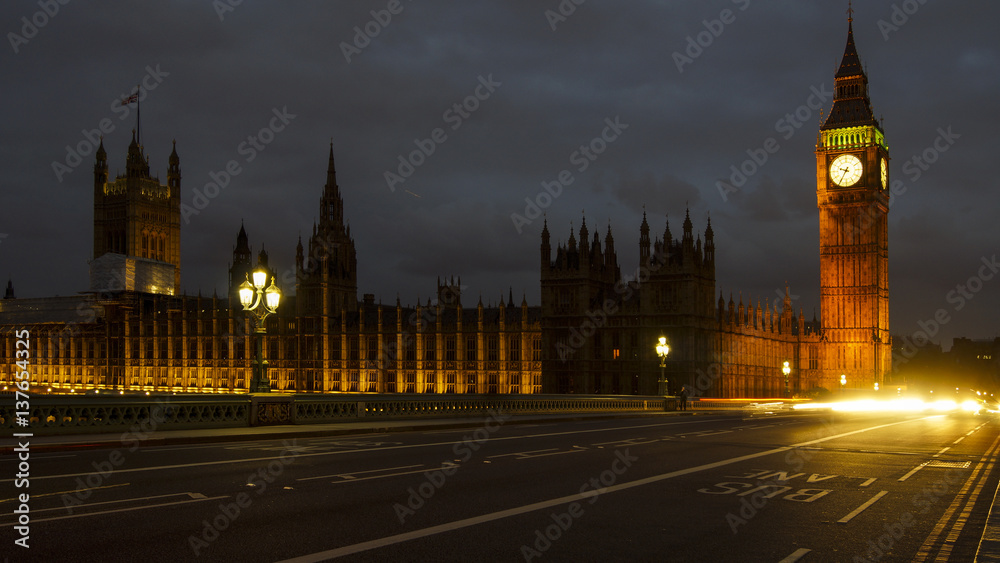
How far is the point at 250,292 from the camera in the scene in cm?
2652

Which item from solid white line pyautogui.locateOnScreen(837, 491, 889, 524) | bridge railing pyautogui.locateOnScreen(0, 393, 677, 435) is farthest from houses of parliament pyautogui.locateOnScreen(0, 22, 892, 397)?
solid white line pyautogui.locateOnScreen(837, 491, 889, 524)

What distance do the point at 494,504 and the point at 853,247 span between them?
4092 inches

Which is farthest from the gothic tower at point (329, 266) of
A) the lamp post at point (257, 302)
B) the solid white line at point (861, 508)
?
the solid white line at point (861, 508)

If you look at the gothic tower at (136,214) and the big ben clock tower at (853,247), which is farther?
the gothic tower at (136,214)

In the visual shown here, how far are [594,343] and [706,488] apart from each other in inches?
2290

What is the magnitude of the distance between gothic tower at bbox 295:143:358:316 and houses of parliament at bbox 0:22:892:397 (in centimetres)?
22

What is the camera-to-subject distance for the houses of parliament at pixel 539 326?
70438 mm

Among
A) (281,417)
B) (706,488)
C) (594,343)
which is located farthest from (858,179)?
(706,488)

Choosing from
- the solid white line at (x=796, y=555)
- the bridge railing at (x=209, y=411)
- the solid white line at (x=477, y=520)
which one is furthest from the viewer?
the bridge railing at (x=209, y=411)

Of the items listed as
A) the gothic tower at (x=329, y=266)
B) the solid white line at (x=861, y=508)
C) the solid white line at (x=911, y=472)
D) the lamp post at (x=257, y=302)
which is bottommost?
the solid white line at (x=911, y=472)

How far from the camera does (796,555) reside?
9625 millimetres

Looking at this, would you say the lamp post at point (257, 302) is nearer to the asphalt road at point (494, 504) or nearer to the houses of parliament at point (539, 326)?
the asphalt road at point (494, 504)

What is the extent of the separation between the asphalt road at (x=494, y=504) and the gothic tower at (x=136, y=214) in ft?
468

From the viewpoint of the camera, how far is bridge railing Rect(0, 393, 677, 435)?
2225 centimetres
